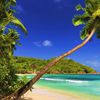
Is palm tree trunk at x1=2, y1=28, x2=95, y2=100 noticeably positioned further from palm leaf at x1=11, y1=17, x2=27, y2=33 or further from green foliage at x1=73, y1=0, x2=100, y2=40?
palm leaf at x1=11, y1=17, x2=27, y2=33

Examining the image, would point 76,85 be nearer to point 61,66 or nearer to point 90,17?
point 90,17

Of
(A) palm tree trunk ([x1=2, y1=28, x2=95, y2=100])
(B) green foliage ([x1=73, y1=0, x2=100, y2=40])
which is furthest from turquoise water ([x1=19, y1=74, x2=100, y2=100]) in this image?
(A) palm tree trunk ([x1=2, y1=28, x2=95, y2=100])

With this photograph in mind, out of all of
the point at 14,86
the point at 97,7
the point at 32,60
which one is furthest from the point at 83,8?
the point at 32,60

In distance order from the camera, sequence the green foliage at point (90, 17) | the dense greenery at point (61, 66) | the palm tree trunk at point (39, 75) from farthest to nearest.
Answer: the dense greenery at point (61, 66)
the green foliage at point (90, 17)
the palm tree trunk at point (39, 75)

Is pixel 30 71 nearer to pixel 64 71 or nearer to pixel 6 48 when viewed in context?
pixel 64 71

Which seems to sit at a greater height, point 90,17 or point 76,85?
point 90,17

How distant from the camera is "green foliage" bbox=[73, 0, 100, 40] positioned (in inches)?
698

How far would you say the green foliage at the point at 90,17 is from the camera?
1773 cm

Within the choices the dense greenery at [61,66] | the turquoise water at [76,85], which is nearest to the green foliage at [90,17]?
the turquoise water at [76,85]

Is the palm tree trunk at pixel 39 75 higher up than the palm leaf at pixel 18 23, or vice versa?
the palm leaf at pixel 18 23

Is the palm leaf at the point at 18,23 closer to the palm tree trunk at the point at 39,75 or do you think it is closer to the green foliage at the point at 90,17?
the palm tree trunk at the point at 39,75

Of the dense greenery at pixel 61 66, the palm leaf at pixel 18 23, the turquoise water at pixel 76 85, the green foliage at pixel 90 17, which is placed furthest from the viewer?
the dense greenery at pixel 61 66

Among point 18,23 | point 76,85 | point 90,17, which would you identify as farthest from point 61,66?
point 18,23

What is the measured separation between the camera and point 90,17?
18.3 metres
